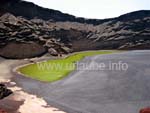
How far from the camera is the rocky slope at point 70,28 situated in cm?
9362

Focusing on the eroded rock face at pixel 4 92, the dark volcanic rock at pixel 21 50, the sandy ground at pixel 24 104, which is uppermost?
the dark volcanic rock at pixel 21 50

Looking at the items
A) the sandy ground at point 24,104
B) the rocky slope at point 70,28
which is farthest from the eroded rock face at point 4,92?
the rocky slope at point 70,28

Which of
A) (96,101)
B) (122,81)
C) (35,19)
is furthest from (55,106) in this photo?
(35,19)

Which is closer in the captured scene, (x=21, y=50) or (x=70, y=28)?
(x=21, y=50)

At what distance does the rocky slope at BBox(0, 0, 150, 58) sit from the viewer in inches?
3686

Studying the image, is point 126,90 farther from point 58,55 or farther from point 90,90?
point 58,55

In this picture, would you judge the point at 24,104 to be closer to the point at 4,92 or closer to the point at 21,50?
the point at 4,92

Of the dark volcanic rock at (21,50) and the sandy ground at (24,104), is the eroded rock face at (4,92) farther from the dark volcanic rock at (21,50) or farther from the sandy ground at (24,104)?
the dark volcanic rock at (21,50)

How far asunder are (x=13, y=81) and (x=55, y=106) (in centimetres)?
1511

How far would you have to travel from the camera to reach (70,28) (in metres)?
125

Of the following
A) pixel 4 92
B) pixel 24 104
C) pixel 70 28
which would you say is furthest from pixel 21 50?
pixel 24 104

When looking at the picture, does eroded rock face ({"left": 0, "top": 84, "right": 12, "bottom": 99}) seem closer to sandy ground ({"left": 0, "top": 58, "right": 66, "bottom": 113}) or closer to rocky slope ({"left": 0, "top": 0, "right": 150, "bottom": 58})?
sandy ground ({"left": 0, "top": 58, "right": 66, "bottom": 113})

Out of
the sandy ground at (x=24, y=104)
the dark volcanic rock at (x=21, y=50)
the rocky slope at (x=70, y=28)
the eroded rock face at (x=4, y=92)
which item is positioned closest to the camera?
the sandy ground at (x=24, y=104)

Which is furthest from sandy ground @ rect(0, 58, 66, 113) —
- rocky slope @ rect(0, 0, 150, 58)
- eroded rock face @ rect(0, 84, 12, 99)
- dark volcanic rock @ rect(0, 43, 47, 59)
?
rocky slope @ rect(0, 0, 150, 58)
